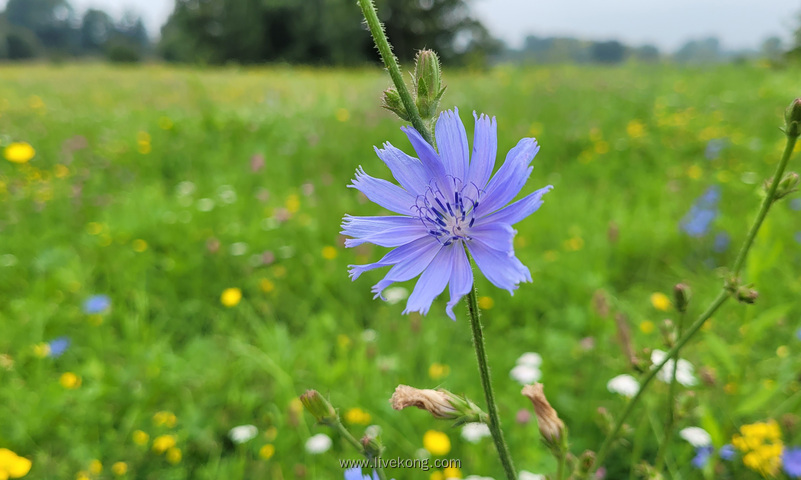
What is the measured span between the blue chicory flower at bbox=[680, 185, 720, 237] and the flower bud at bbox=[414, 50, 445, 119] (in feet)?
10.2

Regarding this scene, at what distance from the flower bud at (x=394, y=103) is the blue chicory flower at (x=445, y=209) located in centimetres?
5

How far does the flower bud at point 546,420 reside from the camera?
873 mm

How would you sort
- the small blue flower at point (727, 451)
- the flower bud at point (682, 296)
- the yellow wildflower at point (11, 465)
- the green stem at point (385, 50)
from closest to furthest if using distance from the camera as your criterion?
the green stem at point (385, 50) < the flower bud at point (682, 296) < the yellow wildflower at point (11, 465) < the small blue flower at point (727, 451)

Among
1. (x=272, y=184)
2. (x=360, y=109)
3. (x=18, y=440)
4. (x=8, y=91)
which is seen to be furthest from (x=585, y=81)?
(x=8, y=91)

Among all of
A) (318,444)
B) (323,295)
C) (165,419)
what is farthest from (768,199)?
(323,295)

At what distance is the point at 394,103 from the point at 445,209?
0.59 ft

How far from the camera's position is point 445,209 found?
2.53 feet

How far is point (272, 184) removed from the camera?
4.56m

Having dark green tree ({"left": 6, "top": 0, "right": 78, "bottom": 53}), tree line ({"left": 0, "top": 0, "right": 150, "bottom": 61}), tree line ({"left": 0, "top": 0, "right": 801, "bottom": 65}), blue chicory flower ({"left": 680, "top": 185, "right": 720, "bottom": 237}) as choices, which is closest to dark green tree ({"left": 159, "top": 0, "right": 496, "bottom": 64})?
tree line ({"left": 0, "top": 0, "right": 801, "bottom": 65})

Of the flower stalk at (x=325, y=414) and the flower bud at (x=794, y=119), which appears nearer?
the flower bud at (x=794, y=119)

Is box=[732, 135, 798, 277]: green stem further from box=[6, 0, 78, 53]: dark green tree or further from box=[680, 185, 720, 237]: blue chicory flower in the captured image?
box=[6, 0, 78, 53]: dark green tree

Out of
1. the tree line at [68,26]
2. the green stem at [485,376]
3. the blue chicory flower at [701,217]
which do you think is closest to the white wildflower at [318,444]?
the green stem at [485,376]

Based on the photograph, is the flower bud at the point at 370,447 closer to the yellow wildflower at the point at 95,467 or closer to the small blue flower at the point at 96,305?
the yellow wildflower at the point at 95,467

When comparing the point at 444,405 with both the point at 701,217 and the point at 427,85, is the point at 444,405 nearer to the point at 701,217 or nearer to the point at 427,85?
the point at 427,85
